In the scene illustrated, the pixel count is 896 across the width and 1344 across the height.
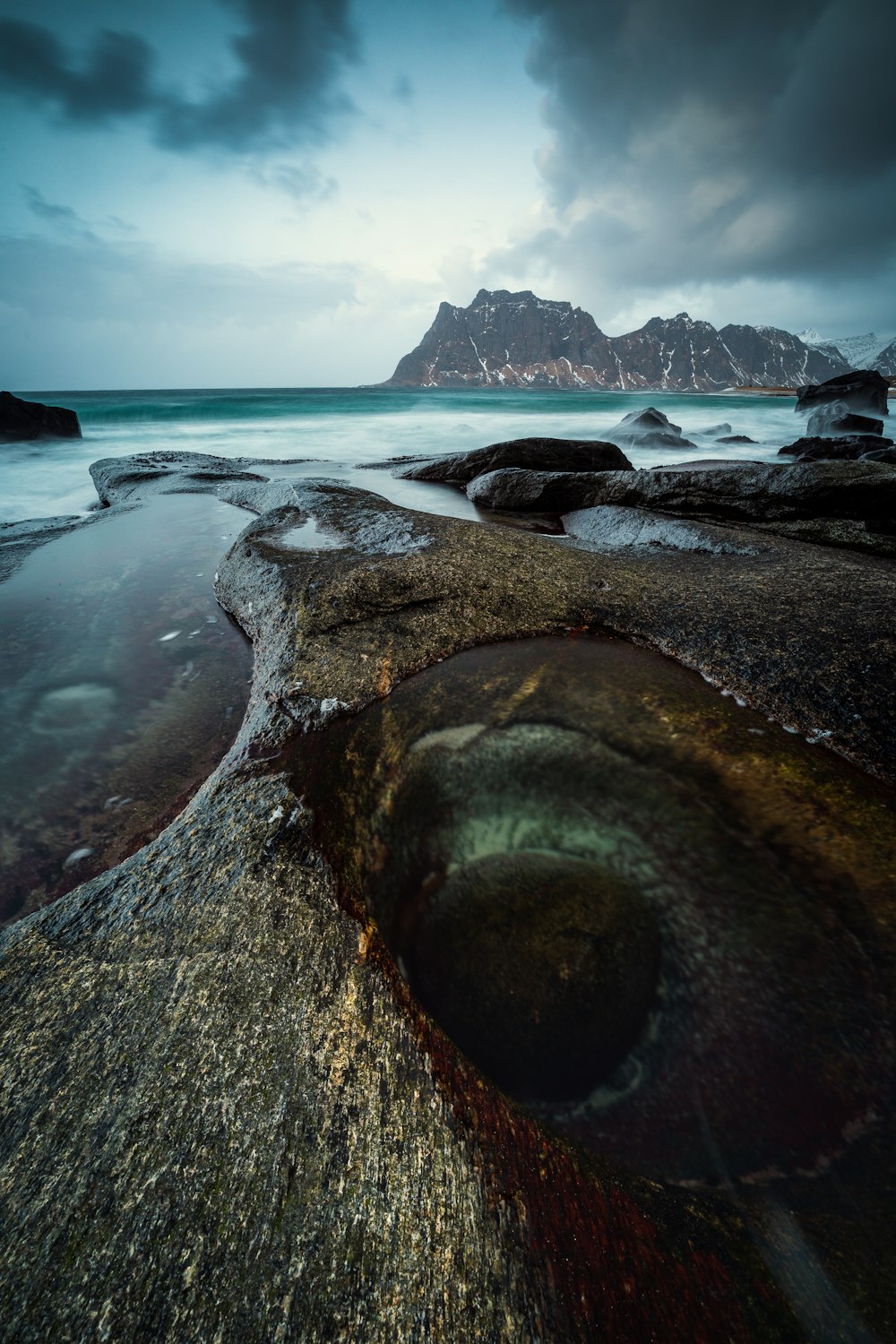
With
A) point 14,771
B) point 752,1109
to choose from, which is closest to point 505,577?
point 752,1109

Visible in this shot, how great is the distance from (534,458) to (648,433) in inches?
413

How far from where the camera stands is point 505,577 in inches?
117

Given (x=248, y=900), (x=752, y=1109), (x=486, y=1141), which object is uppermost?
(x=248, y=900)

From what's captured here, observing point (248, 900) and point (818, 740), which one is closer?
point (248, 900)

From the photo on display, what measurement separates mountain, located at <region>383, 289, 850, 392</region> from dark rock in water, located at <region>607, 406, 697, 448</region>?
149 m

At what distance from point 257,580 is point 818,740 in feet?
10.3

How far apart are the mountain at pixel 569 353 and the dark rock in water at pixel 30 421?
14946cm

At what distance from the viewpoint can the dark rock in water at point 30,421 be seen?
16359 millimetres

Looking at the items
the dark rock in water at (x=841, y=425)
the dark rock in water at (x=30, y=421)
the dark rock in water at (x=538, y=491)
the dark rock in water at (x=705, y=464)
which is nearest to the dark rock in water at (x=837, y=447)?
the dark rock in water at (x=705, y=464)

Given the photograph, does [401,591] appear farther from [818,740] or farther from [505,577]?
[818,740]

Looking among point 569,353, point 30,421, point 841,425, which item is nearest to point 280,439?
point 30,421

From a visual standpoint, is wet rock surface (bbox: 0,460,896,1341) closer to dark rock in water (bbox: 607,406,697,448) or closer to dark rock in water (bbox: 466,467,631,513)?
dark rock in water (bbox: 466,467,631,513)

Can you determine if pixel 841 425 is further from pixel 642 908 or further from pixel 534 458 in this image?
pixel 642 908

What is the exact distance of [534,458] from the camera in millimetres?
7121
